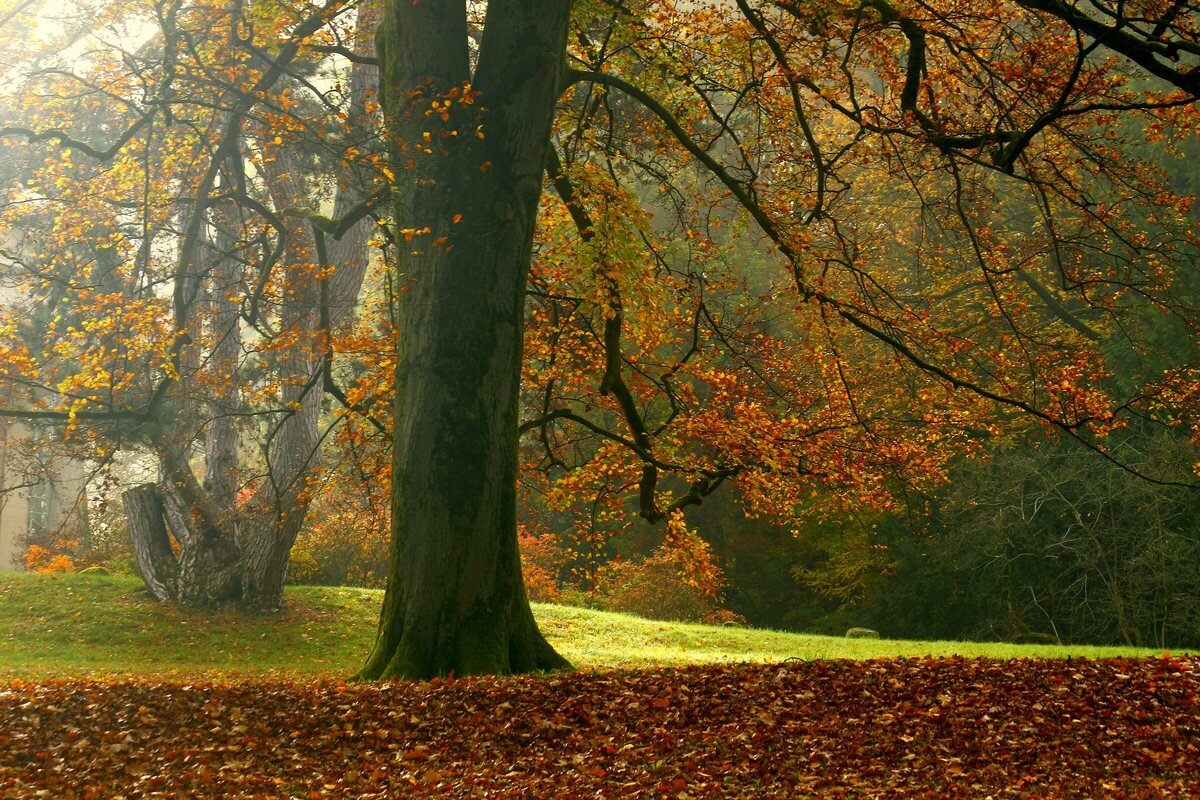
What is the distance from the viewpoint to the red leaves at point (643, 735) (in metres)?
5.21

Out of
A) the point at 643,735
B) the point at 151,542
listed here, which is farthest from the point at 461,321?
the point at 151,542

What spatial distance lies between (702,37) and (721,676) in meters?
7.15

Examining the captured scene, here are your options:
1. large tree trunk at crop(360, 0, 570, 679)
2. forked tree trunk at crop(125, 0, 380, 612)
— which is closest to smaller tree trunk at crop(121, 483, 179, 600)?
forked tree trunk at crop(125, 0, 380, 612)

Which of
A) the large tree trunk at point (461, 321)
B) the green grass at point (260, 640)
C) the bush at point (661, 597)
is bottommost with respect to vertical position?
the green grass at point (260, 640)

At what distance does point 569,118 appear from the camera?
11281 millimetres

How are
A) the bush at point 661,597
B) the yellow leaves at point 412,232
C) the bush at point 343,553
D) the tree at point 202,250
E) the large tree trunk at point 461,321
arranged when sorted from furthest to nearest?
the bush at point 661,597 → the bush at point 343,553 → the tree at point 202,250 → the yellow leaves at point 412,232 → the large tree trunk at point 461,321

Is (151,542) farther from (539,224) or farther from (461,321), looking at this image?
(461,321)

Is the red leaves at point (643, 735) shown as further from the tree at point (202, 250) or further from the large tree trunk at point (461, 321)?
the tree at point (202, 250)

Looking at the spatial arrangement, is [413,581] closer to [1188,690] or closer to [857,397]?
[1188,690]

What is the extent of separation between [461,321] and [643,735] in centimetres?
348

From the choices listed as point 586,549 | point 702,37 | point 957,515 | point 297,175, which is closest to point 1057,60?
point 702,37

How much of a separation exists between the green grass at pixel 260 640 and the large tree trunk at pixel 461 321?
174 inches

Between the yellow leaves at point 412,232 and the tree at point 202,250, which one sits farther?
the tree at point 202,250

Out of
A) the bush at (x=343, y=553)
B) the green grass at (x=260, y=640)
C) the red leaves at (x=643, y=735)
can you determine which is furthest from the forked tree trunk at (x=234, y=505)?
the red leaves at (x=643, y=735)
